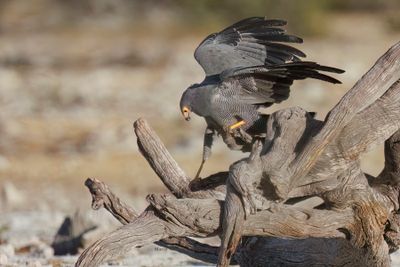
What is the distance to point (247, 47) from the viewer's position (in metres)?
7.13

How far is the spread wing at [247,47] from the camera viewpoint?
6.98 meters

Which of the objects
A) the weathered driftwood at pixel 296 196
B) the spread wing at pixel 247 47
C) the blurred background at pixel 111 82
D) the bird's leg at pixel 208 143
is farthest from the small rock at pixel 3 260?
the spread wing at pixel 247 47

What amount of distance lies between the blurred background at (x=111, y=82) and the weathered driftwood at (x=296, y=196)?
1.72m

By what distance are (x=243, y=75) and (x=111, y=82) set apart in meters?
11.2

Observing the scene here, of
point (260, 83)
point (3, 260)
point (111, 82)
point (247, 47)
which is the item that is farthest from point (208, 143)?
point (111, 82)

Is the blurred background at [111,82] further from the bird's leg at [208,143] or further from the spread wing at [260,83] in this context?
the spread wing at [260,83]

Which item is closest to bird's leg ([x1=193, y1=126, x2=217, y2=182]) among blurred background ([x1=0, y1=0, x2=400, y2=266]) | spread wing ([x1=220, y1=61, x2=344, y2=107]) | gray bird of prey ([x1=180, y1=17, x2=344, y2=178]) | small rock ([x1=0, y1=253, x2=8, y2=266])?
gray bird of prey ([x1=180, y1=17, x2=344, y2=178])

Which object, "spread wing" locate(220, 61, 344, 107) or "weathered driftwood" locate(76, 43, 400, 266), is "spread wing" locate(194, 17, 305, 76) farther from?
"weathered driftwood" locate(76, 43, 400, 266)

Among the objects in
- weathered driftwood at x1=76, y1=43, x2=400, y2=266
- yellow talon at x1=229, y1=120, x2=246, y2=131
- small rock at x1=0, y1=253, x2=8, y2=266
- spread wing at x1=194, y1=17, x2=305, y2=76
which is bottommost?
weathered driftwood at x1=76, y1=43, x2=400, y2=266

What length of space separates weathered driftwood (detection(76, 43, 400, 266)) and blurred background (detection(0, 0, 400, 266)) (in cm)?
172

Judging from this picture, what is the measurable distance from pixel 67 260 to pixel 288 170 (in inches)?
88.4

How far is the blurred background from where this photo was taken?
12.3 meters

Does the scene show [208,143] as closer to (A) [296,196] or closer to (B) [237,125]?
(B) [237,125]

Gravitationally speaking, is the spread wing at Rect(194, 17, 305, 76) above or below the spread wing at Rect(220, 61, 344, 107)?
above
